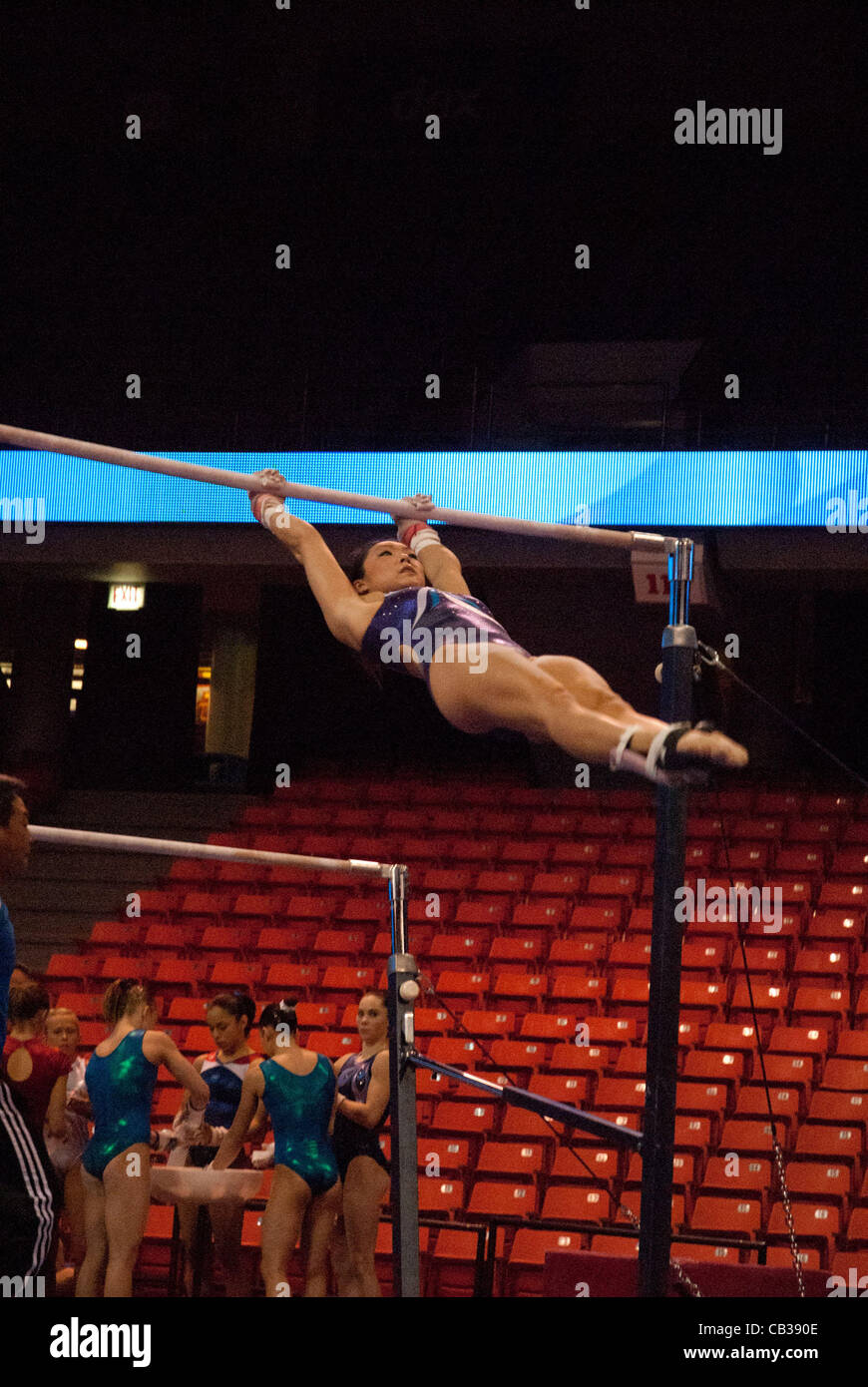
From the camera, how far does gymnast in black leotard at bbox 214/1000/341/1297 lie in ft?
16.9

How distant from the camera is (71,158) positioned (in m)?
12.3

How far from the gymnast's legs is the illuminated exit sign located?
36.9 ft

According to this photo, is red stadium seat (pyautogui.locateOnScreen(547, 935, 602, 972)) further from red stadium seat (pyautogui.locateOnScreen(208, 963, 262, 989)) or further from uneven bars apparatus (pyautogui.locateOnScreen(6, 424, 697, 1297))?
uneven bars apparatus (pyautogui.locateOnScreen(6, 424, 697, 1297))

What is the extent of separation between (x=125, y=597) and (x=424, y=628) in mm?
11178

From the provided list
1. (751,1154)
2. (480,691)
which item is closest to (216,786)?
(751,1154)

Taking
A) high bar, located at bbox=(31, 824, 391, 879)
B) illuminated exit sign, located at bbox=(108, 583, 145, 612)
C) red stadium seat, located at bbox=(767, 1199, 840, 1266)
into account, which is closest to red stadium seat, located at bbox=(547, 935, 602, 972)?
red stadium seat, located at bbox=(767, 1199, 840, 1266)

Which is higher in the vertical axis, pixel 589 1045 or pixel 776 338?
pixel 776 338

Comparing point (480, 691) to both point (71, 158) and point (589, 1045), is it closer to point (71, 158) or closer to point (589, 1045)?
point (589, 1045)

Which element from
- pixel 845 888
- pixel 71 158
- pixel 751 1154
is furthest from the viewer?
pixel 71 158

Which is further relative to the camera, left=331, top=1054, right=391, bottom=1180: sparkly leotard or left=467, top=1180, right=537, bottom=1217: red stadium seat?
left=467, top=1180, right=537, bottom=1217: red stadium seat

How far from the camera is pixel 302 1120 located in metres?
5.21

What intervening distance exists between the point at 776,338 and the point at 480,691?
9.15 metres

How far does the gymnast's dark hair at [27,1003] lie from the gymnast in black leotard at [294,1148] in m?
0.81

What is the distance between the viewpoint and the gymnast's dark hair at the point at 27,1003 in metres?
4.97
